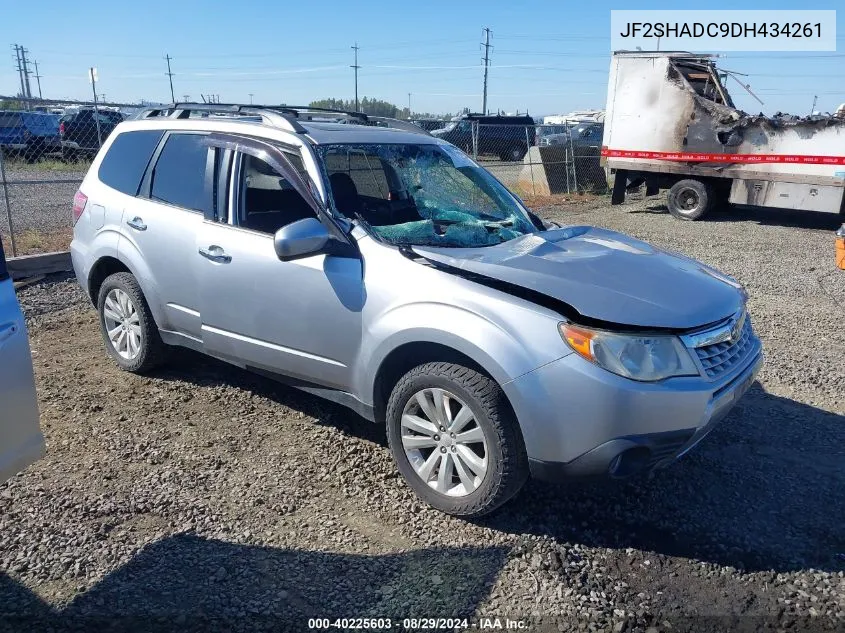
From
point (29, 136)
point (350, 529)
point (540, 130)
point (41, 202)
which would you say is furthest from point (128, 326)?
point (540, 130)

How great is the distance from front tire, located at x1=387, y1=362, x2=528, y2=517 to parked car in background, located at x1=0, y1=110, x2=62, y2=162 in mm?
10783

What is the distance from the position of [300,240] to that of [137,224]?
176 centimetres

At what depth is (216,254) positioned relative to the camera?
163 inches

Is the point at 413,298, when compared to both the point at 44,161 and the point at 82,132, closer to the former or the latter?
the point at 44,161

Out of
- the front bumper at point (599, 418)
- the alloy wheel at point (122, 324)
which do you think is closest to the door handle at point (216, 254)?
the alloy wheel at point (122, 324)

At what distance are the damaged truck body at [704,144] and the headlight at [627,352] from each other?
38.1 feet

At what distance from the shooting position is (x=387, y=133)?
4598mm

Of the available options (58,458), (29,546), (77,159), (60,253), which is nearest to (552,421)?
(29,546)

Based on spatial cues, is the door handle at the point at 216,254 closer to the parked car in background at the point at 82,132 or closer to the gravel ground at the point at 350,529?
the gravel ground at the point at 350,529

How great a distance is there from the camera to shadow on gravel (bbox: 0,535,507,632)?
8.82ft

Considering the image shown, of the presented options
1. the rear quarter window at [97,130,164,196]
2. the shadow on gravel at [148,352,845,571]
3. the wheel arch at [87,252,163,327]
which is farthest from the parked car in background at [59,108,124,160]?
the shadow on gravel at [148,352,845,571]

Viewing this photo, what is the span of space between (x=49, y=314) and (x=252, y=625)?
4.96 meters

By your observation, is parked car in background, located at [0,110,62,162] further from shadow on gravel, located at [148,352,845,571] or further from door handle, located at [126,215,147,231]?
shadow on gravel, located at [148,352,845,571]

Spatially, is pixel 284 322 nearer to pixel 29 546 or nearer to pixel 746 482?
pixel 29 546
